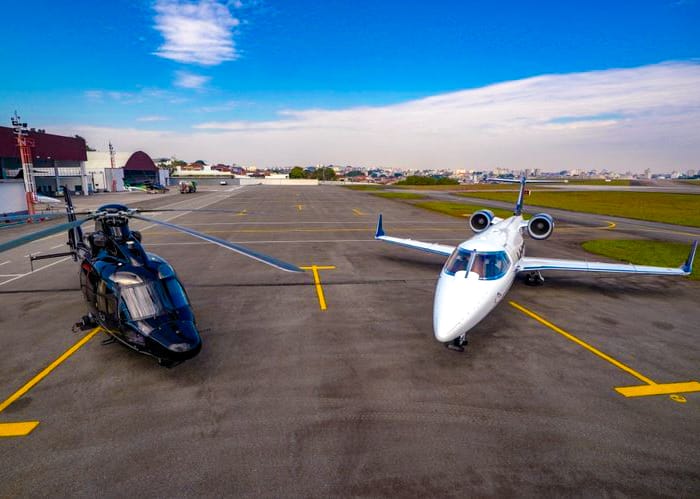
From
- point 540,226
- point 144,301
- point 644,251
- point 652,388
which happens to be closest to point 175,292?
point 144,301

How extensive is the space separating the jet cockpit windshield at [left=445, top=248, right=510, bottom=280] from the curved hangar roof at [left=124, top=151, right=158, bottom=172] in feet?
288

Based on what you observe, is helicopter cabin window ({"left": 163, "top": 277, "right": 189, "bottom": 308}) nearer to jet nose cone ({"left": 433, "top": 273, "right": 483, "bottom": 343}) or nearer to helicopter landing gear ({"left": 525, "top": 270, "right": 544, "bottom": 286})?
jet nose cone ({"left": 433, "top": 273, "right": 483, "bottom": 343})

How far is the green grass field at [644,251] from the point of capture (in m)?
18.6

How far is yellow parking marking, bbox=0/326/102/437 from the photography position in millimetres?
6786

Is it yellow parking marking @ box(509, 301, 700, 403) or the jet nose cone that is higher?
the jet nose cone

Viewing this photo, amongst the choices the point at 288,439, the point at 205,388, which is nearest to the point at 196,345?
the point at 205,388

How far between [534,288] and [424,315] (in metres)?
5.87

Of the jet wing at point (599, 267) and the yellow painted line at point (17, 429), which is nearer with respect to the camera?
the yellow painted line at point (17, 429)

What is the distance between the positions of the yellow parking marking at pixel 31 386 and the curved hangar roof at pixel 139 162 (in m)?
82.8

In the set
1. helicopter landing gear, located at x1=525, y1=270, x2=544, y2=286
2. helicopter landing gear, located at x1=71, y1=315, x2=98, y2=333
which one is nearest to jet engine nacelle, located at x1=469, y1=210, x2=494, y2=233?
helicopter landing gear, located at x1=525, y1=270, x2=544, y2=286

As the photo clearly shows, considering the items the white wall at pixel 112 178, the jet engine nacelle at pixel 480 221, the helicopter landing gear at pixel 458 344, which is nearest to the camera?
the helicopter landing gear at pixel 458 344

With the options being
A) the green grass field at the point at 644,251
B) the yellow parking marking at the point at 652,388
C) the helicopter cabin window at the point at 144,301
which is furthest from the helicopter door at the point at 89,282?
the green grass field at the point at 644,251

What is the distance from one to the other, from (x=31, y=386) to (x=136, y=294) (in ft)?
10.0

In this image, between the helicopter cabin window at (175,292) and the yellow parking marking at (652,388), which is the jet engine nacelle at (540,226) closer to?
the yellow parking marking at (652,388)
